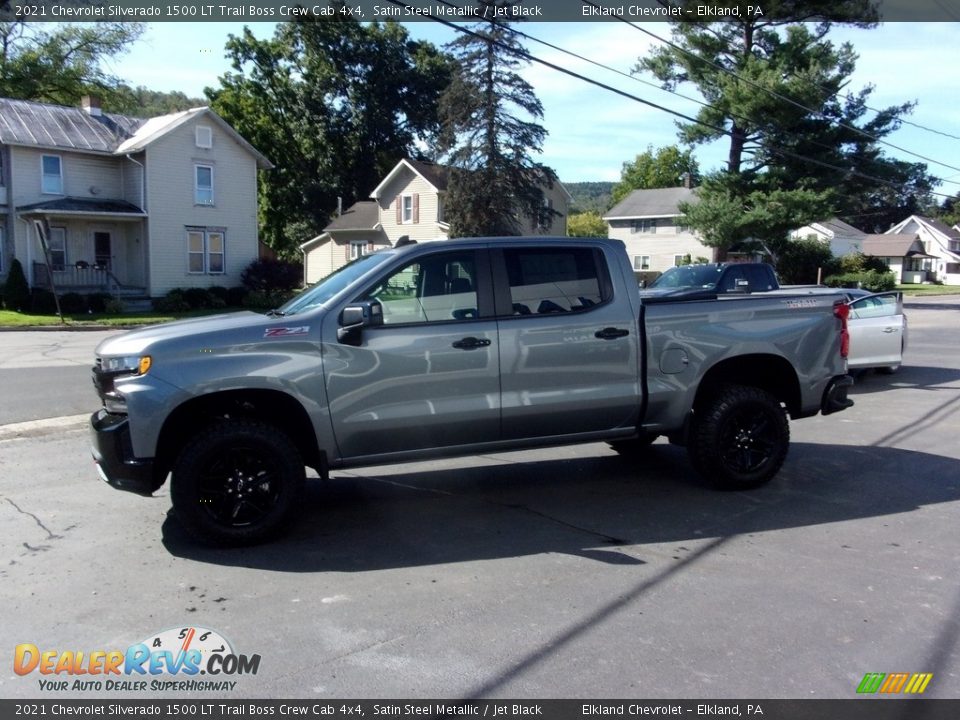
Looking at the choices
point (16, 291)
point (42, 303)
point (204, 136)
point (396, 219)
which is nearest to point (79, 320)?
point (42, 303)

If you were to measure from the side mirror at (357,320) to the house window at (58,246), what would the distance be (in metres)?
30.7

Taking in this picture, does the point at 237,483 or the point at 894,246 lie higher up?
the point at 894,246

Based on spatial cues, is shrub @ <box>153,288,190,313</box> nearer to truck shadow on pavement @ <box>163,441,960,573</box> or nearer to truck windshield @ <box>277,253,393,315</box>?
truck shadow on pavement @ <box>163,441,960,573</box>

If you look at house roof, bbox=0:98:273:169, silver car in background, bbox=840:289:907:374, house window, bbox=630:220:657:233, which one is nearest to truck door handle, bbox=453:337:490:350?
silver car in background, bbox=840:289:907:374

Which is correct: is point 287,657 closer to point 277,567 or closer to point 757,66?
point 277,567

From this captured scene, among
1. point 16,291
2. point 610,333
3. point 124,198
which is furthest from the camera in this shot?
point 124,198

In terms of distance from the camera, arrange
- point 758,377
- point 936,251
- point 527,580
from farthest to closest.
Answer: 1. point 936,251
2. point 758,377
3. point 527,580

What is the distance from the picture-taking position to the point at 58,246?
32.3m

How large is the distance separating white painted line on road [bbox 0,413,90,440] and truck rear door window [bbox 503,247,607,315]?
623cm

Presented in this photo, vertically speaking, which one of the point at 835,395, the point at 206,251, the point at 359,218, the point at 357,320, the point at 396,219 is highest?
the point at 359,218

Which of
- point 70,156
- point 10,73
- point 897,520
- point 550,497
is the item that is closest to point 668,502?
point 550,497

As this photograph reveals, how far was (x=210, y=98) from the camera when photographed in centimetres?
5712

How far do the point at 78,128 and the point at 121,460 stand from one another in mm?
33315

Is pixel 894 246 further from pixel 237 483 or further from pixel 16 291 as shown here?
pixel 237 483
